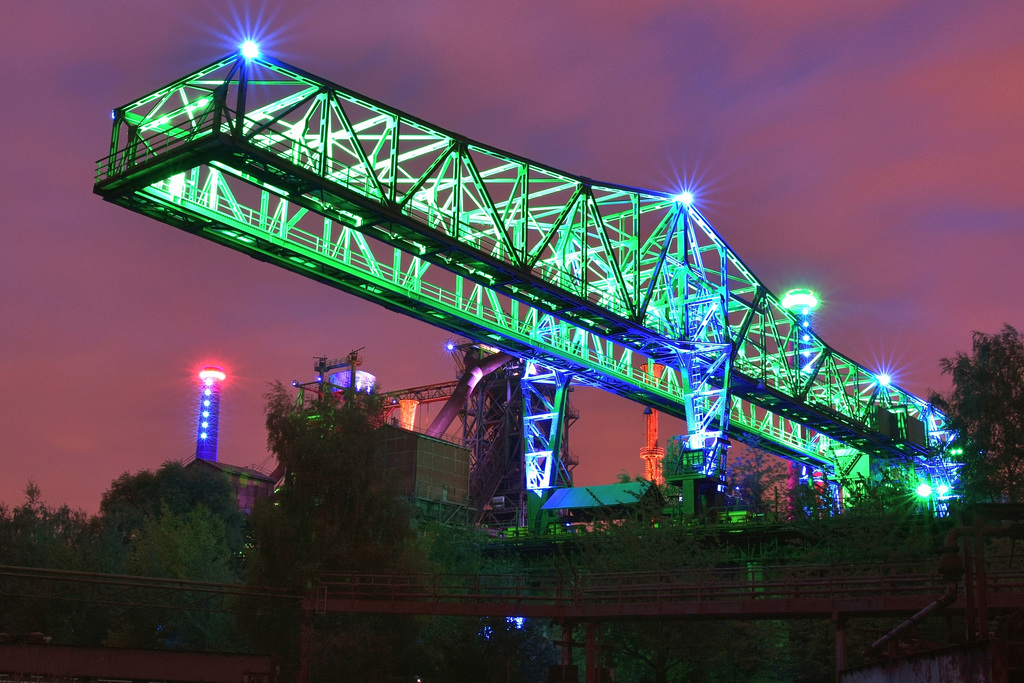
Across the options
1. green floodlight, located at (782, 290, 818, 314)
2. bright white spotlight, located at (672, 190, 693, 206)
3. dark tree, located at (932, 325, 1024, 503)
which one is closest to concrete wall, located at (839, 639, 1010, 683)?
dark tree, located at (932, 325, 1024, 503)

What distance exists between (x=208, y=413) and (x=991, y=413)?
9817 cm

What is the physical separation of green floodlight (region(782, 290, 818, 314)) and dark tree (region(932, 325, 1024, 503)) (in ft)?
109

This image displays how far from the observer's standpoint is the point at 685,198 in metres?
58.6

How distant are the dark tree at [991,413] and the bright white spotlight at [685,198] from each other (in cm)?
1659

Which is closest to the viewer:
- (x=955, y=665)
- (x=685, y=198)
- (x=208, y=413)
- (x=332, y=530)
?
(x=955, y=665)

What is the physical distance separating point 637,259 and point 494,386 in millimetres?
49861

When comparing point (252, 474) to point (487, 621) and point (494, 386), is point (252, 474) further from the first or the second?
point (487, 621)

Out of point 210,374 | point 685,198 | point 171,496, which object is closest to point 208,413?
point 210,374

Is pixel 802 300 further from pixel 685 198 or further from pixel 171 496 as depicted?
pixel 171 496

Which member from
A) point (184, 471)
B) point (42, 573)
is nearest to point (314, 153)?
point (42, 573)

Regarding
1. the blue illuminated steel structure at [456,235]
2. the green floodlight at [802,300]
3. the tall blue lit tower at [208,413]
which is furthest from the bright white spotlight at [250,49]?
the tall blue lit tower at [208,413]

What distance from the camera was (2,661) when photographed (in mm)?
32281

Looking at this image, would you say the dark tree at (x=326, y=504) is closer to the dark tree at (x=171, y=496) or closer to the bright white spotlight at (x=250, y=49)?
the bright white spotlight at (x=250, y=49)

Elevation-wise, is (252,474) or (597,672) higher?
(252,474)
